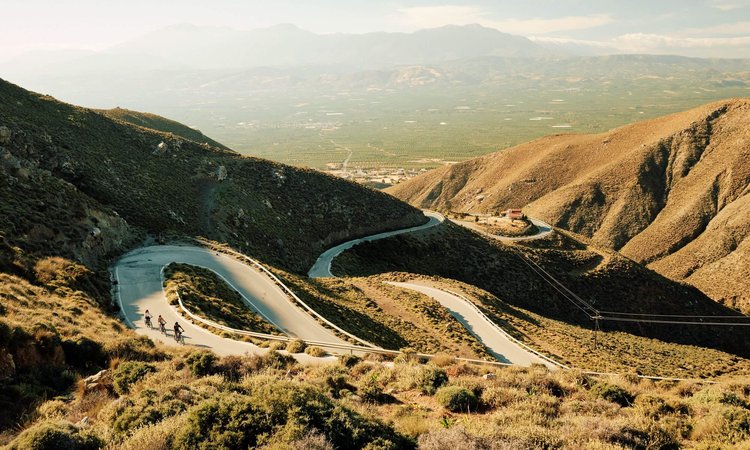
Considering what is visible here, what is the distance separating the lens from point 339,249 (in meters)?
52.6

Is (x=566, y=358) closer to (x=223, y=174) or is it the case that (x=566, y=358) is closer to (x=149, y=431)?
(x=149, y=431)

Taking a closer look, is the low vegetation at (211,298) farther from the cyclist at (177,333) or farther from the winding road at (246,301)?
the cyclist at (177,333)

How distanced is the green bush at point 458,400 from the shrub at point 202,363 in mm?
6715

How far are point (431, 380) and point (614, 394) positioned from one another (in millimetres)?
4674

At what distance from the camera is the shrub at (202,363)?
13.0m

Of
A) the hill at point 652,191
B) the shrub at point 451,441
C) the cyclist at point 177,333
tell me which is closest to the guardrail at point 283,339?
the cyclist at point 177,333

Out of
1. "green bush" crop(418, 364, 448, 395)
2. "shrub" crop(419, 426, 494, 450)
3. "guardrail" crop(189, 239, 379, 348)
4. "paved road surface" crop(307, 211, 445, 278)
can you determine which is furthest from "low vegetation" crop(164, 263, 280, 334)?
"paved road surface" crop(307, 211, 445, 278)

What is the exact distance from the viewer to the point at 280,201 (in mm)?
54469

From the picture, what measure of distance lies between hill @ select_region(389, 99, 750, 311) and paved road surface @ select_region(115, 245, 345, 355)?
5975 cm

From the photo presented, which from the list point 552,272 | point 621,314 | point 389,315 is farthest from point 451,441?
point 552,272

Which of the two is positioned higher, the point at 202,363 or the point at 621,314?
the point at 202,363

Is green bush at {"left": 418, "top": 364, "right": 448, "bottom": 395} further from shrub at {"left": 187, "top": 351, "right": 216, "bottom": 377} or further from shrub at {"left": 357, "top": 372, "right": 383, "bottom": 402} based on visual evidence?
shrub at {"left": 187, "top": 351, "right": 216, "bottom": 377}

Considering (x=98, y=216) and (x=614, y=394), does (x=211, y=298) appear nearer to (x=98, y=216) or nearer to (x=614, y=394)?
(x=98, y=216)

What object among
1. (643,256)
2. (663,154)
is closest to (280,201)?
(643,256)
